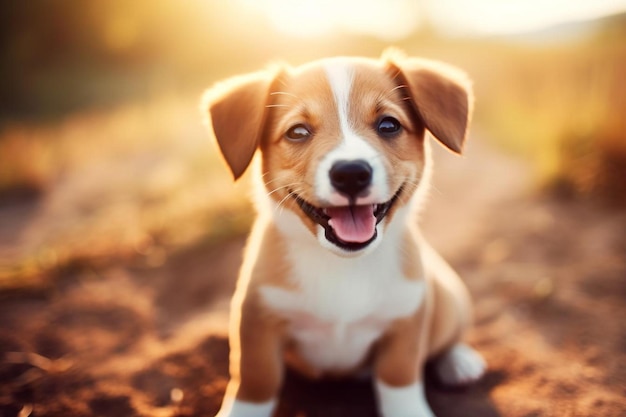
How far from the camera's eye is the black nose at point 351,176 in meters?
2.15

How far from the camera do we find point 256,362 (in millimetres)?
2518

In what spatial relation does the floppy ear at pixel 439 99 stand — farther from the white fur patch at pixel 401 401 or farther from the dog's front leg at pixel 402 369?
the white fur patch at pixel 401 401

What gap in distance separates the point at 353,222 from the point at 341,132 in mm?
397

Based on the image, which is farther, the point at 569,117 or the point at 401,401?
the point at 569,117

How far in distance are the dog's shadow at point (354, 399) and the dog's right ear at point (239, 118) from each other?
1285mm

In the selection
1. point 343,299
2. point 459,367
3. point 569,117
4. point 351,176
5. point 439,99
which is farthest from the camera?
point 569,117

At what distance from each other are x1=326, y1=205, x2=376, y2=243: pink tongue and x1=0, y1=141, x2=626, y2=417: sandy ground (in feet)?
1.45

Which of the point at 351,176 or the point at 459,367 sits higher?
the point at 351,176

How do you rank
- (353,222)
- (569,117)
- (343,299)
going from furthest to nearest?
(569,117) < (343,299) < (353,222)

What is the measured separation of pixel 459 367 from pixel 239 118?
72.6 inches

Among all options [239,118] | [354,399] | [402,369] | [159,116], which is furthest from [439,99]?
[159,116]

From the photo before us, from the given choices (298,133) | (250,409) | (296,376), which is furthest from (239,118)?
(296,376)

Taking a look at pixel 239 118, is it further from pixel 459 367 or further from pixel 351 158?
pixel 459 367

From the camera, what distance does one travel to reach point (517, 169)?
7539 millimetres
